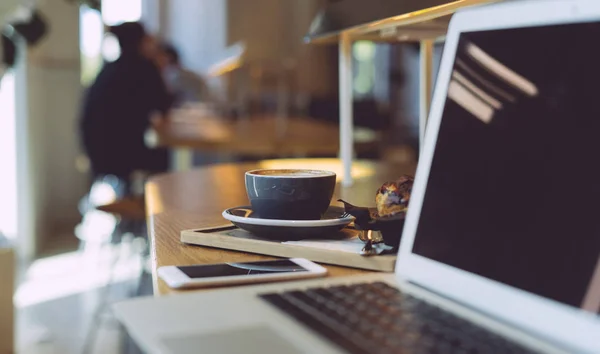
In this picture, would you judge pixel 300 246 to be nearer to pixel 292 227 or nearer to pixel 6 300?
pixel 292 227

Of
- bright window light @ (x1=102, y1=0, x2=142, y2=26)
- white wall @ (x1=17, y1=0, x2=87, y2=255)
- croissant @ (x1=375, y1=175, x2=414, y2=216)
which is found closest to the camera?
croissant @ (x1=375, y1=175, x2=414, y2=216)

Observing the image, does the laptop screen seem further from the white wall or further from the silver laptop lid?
the white wall

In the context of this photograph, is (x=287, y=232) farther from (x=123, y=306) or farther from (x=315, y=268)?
(x=123, y=306)

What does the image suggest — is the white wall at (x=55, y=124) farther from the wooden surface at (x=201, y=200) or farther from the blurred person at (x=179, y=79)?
the wooden surface at (x=201, y=200)

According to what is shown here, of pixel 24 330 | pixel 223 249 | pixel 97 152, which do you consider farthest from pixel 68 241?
pixel 223 249

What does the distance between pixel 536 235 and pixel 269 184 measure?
35 centimetres

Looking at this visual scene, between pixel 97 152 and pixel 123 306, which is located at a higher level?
pixel 123 306

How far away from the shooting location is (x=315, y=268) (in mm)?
700

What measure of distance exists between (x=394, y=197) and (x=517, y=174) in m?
0.20

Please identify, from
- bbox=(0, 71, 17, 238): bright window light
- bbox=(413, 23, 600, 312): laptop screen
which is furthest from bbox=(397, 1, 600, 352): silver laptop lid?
bbox=(0, 71, 17, 238): bright window light

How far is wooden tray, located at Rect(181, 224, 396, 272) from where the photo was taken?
0.72 metres

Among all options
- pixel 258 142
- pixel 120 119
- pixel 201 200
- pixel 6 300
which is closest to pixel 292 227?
pixel 201 200

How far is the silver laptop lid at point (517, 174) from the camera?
514mm

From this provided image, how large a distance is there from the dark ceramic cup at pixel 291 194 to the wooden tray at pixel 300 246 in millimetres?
38
